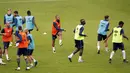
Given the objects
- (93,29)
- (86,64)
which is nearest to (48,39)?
(93,29)

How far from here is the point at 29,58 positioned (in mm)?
17484

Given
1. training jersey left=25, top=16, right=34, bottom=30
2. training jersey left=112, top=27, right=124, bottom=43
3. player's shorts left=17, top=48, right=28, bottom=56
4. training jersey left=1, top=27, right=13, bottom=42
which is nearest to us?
player's shorts left=17, top=48, right=28, bottom=56

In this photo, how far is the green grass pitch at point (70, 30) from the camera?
1780 cm

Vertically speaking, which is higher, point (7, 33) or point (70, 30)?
point (7, 33)

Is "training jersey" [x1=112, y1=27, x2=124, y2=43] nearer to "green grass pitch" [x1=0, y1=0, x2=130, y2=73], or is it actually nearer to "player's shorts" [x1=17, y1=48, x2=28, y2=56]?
"green grass pitch" [x1=0, y1=0, x2=130, y2=73]

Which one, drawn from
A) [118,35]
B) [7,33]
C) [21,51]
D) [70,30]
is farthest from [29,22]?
[70,30]

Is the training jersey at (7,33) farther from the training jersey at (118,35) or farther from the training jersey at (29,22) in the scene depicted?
the training jersey at (118,35)

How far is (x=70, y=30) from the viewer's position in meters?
28.5

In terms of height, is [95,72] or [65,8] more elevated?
[65,8]

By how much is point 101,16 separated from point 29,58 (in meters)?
18.1

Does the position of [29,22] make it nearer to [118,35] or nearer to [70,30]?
[118,35]

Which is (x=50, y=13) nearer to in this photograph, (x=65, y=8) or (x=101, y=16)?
(x=65, y=8)

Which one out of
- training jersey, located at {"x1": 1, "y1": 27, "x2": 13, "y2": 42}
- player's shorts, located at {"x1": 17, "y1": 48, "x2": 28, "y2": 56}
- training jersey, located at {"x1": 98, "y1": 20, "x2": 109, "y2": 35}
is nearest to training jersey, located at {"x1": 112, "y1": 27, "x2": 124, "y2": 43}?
training jersey, located at {"x1": 98, "y1": 20, "x2": 109, "y2": 35}

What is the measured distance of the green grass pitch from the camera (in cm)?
1780
